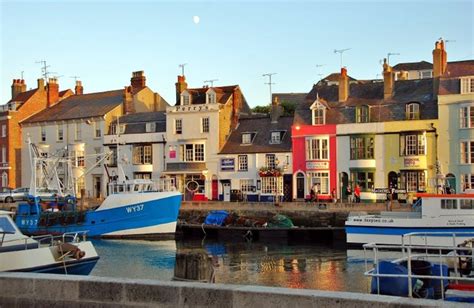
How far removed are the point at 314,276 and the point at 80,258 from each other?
9.94 metres

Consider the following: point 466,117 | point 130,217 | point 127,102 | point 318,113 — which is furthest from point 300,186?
point 127,102

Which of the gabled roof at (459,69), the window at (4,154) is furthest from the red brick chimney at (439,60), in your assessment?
the window at (4,154)

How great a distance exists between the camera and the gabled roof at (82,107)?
6066cm

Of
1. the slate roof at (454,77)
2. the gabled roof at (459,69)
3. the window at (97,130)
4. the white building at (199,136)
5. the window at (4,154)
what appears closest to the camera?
the slate roof at (454,77)

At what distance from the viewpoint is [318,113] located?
Answer: 49.1 m

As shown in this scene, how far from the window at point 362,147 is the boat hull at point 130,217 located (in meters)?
13.8

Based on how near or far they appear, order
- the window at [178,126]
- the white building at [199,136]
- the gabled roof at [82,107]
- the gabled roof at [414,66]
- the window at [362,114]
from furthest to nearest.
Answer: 1. the gabled roof at [414,66]
2. the gabled roof at [82,107]
3. the window at [178,126]
4. the white building at [199,136]
5. the window at [362,114]

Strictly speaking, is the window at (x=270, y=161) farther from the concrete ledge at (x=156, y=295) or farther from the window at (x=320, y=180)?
the concrete ledge at (x=156, y=295)

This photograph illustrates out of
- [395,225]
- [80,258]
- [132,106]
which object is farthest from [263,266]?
[132,106]

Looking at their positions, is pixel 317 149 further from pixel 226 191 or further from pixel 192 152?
pixel 192 152

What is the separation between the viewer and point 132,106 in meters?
60.9

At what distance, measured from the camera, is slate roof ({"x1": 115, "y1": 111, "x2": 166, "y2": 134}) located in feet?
184

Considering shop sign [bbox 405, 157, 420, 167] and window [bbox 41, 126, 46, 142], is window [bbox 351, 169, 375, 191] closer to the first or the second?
shop sign [bbox 405, 157, 420, 167]

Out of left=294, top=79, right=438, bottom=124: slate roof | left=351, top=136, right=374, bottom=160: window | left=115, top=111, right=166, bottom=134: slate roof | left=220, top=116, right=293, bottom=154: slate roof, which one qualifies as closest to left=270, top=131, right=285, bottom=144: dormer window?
left=220, top=116, right=293, bottom=154: slate roof
